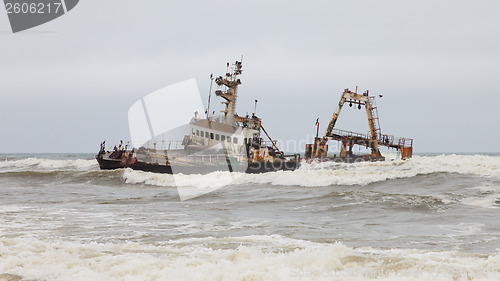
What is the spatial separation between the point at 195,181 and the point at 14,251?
19347 millimetres

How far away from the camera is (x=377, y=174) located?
23500 millimetres

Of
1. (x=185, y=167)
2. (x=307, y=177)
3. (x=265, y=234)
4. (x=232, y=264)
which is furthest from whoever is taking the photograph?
(x=185, y=167)

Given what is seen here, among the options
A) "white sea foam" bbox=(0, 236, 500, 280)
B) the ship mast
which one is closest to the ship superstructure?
the ship mast

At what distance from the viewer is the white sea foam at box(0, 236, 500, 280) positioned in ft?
19.2

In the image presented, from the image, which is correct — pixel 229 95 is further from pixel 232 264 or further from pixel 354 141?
pixel 232 264

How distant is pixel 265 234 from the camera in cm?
962

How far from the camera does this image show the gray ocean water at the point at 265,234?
6129mm

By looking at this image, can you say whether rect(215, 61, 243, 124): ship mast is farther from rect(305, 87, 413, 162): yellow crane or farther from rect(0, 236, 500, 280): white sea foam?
rect(0, 236, 500, 280): white sea foam

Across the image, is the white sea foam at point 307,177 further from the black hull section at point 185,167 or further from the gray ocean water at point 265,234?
the black hull section at point 185,167

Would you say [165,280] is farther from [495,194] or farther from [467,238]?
[495,194]

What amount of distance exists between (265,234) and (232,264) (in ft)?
10.7

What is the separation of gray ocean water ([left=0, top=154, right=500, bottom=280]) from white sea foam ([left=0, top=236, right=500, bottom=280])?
0.05ft

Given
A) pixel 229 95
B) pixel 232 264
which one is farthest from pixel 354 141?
pixel 232 264

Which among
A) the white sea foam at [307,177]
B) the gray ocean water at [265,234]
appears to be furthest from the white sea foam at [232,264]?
the white sea foam at [307,177]
